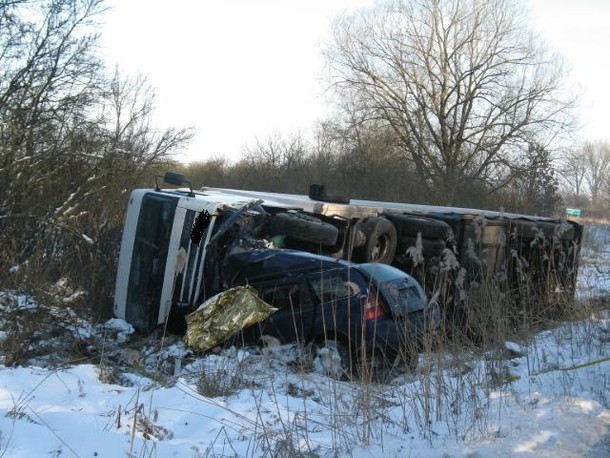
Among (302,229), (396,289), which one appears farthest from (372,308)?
(302,229)

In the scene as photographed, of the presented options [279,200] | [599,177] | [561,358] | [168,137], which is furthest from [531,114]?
[599,177]

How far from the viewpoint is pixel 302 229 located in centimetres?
826

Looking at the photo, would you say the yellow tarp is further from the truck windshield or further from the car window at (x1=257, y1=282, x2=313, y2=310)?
the truck windshield

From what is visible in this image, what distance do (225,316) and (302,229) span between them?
6.29ft

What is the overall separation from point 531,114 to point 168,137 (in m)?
17.4

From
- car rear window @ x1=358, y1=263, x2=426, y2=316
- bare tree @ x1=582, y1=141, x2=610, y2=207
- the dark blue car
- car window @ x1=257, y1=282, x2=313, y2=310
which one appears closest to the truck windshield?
the dark blue car

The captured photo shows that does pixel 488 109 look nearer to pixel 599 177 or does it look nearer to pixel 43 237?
pixel 43 237

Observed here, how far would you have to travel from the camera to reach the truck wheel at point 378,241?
29.5 ft

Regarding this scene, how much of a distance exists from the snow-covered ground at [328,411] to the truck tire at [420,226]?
3690 mm

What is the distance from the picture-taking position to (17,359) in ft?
21.6

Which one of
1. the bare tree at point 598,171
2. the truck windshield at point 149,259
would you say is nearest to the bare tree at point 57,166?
the truck windshield at point 149,259

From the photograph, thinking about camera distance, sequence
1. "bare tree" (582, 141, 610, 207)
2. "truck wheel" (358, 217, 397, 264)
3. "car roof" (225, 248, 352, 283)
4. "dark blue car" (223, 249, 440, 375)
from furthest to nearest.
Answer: "bare tree" (582, 141, 610, 207) < "truck wheel" (358, 217, 397, 264) < "car roof" (225, 248, 352, 283) < "dark blue car" (223, 249, 440, 375)

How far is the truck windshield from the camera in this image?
824cm

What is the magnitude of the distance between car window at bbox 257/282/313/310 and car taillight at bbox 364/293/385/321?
70cm
